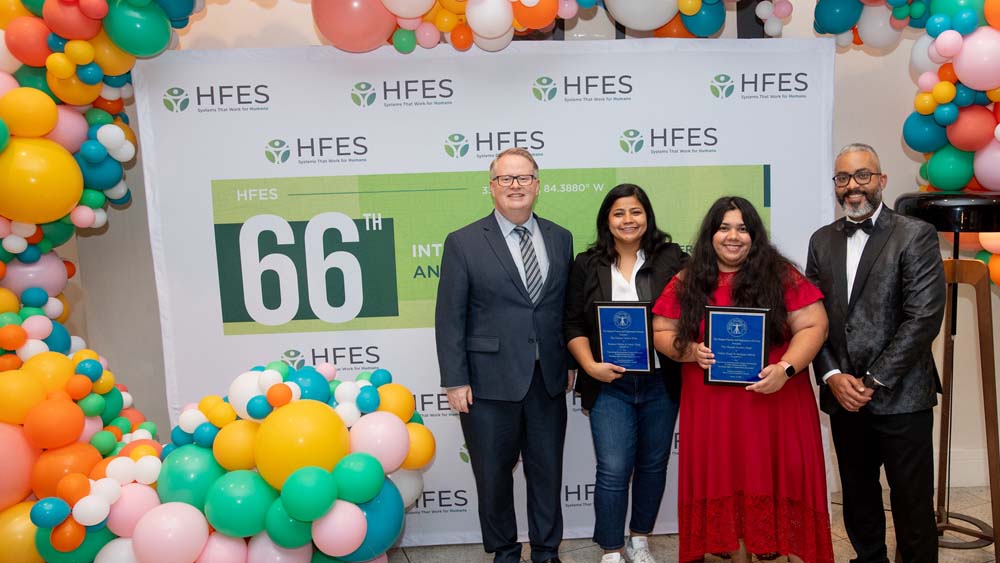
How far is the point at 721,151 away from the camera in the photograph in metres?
3.40

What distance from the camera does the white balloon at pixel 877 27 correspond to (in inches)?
127

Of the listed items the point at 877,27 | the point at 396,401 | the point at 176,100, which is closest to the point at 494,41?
the point at 176,100

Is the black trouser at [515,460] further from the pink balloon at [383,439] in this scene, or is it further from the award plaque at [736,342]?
the award plaque at [736,342]

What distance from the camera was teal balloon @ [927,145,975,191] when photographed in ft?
10.6

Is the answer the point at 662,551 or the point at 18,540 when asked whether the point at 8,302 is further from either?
the point at 662,551

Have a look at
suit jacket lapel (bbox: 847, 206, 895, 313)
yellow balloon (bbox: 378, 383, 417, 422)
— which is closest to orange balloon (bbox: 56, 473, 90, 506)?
yellow balloon (bbox: 378, 383, 417, 422)

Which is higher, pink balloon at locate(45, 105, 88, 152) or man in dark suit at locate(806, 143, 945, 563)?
pink balloon at locate(45, 105, 88, 152)

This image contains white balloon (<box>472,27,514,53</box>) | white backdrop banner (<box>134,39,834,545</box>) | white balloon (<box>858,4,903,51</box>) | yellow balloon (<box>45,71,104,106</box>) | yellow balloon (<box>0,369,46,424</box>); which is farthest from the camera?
white backdrop banner (<box>134,39,834,545</box>)

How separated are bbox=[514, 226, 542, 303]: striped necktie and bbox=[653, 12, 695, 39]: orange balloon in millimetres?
1331

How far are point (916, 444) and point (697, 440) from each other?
2.60ft

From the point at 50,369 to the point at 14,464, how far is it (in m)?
0.38

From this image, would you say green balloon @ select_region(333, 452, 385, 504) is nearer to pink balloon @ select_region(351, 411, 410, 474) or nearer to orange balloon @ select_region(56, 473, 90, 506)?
pink balloon @ select_region(351, 411, 410, 474)

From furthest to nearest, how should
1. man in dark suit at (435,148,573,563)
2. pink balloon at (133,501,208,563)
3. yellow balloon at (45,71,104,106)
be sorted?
yellow balloon at (45,71,104,106), man in dark suit at (435,148,573,563), pink balloon at (133,501,208,563)

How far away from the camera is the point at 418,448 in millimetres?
2715
